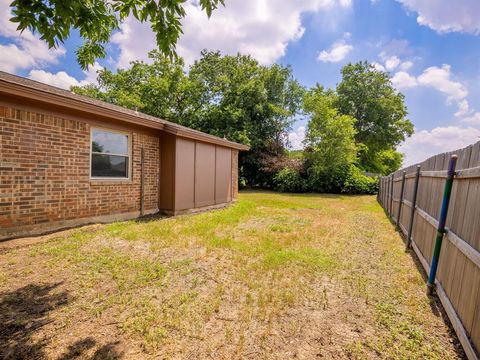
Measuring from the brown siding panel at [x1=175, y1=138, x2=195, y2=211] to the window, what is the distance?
153cm

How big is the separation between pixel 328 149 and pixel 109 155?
53.4 ft

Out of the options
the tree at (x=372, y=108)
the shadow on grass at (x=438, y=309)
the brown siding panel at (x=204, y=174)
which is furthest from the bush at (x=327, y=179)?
the shadow on grass at (x=438, y=309)

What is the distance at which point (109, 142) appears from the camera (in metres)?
6.97

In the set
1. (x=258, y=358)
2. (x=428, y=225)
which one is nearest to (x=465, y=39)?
(x=428, y=225)

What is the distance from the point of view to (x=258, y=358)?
2.12 m

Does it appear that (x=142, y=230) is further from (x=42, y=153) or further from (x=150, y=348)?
(x=150, y=348)

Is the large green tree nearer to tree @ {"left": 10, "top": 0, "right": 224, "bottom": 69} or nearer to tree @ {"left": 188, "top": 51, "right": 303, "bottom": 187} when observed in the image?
tree @ {"left": 188, "top": 51, "right": 303, "bottom": 187}

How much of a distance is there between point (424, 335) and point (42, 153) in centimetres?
706

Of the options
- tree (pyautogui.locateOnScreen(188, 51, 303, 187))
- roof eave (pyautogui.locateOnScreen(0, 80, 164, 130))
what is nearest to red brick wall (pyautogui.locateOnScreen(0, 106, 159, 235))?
roof eave (pyautogui.locateOnScreen(0, 80, 164, 130))

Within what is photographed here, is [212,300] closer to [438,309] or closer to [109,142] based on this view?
[438,309]

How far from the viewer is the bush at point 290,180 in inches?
811

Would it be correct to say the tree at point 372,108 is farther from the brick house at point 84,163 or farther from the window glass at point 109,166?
the window glass at point 109,166

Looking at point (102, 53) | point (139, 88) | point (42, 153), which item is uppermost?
point (139, 88)

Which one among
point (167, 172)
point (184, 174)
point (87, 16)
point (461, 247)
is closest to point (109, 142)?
point (167, 172)
